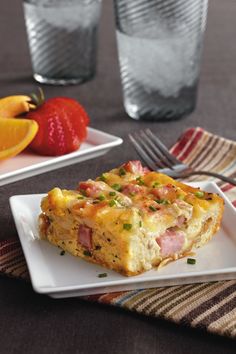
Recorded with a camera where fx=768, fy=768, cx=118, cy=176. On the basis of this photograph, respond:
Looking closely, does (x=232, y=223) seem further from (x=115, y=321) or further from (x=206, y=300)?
(x=115, y=321)

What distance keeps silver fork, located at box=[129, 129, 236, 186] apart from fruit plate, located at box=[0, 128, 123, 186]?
0.09m

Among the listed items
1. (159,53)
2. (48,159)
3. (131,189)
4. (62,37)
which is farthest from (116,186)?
(62,37)

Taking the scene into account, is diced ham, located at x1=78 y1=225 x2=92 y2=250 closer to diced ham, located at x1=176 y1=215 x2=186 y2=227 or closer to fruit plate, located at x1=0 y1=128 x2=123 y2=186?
diced ham, located at x1=176 y1=215 x2=186 y2=227

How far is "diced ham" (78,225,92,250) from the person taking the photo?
5.43 ft

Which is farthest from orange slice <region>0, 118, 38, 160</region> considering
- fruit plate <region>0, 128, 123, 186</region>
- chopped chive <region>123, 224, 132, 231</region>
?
chopped chive <region>123, 224, 132, 231</region>

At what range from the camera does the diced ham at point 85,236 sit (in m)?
1.66

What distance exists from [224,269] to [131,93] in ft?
4.25

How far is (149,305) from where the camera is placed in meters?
1.56

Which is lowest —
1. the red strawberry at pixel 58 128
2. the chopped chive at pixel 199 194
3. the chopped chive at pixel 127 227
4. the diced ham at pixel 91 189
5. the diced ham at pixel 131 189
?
the red strawberry at pixel 58 128

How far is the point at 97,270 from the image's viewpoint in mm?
1640

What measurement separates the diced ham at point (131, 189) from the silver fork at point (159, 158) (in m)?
0.47

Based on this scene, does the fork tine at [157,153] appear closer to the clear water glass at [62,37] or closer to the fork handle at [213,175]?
the fork handle at [213,175]

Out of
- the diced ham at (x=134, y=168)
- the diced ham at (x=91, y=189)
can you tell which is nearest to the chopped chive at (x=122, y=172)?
the diced ham at (x=134, y=168)

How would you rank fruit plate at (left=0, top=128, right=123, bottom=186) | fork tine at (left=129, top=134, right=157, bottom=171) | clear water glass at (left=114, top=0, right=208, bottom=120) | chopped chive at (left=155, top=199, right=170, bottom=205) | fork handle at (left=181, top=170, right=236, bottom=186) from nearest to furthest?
chopped chive at (left=155, top=199, right=170, bottom=205), fork handle at (left=181, top=170, right=236, bottom=186), fruit plate at (left=0, top=128, right=123, bottom=186), fork tine at (left=129, top=134, right=157, bottom=171), clear water glass at (left=114, top=0, right=208, bottom=120)
